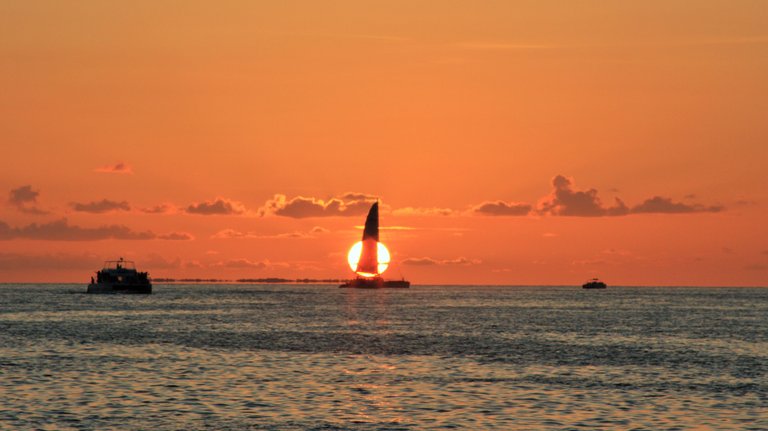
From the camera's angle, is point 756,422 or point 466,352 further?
point 466,352

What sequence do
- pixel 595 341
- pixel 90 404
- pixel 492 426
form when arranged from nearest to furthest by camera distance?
pixel 492 426
pixel 90 404
pixel 595 341

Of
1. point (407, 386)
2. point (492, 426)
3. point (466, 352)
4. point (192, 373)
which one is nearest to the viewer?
point (492, 426)

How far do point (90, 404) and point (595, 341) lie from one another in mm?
62984

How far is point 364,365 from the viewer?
74812mm

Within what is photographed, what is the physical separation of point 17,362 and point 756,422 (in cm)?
5003

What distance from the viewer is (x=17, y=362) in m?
74.8

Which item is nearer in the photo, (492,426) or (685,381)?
(492,426)

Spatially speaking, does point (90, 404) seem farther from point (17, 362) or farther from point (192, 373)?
point (17, 362)

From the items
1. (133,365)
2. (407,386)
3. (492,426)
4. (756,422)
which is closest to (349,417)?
(492,426)

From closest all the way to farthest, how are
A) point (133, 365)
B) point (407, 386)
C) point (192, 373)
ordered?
point (407, 386)
point (192, 373)
point (133, 365)

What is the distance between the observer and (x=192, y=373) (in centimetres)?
6775

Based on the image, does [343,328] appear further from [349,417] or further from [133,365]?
[349,417]

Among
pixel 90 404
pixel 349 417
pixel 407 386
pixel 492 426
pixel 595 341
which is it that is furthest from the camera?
pixel 595 341

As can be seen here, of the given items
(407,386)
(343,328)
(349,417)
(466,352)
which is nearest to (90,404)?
(349,417)
